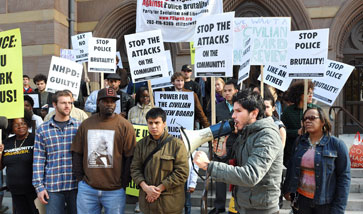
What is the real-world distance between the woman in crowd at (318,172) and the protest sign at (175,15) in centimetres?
323

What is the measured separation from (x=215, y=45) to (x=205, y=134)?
1654mm

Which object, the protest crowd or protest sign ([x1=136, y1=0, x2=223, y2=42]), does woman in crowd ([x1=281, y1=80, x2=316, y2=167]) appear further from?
protest sign ([x1=136, y1=0, x2=223, y2=42])

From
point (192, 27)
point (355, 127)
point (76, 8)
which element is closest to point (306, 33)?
point (192, 27)

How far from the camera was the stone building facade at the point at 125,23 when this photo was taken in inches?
375

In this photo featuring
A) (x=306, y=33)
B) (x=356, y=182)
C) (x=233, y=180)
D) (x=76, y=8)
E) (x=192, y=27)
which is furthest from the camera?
(x=76, y=8)

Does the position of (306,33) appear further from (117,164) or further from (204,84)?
(117,164)

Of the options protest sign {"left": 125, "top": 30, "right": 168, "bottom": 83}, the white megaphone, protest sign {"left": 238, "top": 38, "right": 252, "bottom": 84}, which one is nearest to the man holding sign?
the white megaphone

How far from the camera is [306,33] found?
514 centimetres

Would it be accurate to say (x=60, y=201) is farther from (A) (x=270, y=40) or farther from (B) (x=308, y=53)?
(B) (x=308, y=53)

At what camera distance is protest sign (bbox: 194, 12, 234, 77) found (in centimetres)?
396

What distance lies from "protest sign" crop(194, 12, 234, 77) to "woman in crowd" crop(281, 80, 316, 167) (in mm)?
1226

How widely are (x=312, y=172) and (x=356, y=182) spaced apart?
10.3 feet

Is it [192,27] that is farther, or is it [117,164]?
[192,27]

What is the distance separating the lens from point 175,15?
6016 mm
